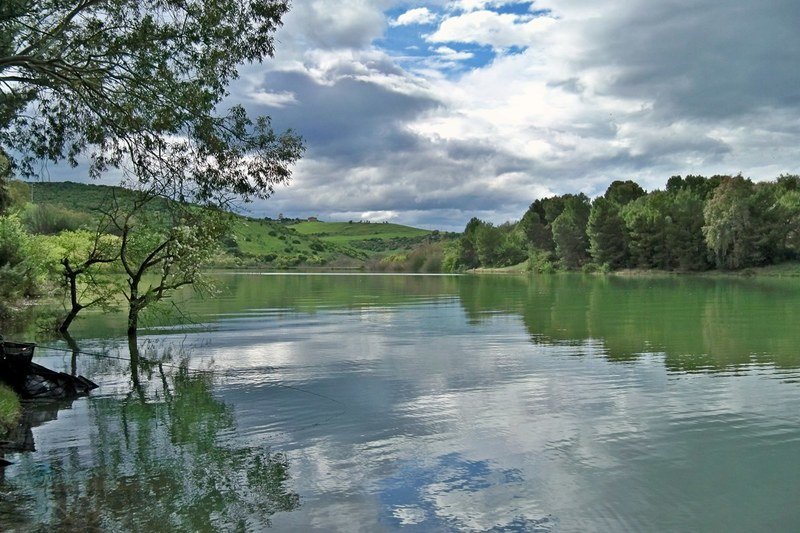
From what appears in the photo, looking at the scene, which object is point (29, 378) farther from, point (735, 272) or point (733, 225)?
point (735, 272)

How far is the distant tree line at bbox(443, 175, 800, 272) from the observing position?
328 ft

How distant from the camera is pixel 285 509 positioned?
8961 millimetres

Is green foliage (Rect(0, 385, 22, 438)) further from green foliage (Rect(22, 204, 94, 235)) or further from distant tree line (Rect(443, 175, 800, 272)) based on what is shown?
distant tree line (Rect(443, 175, 800, 272))

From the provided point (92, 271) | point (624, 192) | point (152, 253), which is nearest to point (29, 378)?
point (152, 253)

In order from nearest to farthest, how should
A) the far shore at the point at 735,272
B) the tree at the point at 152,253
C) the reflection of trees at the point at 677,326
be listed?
1. the reflection of trees at the point at 677,326
2. the tree at the point at 152,253
3. the far shore at the point at 735,272

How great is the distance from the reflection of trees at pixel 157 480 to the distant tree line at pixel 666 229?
340ft

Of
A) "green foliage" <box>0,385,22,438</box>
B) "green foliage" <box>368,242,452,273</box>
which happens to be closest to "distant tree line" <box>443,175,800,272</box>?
"green foliage" <box>368,242,452,273</box>

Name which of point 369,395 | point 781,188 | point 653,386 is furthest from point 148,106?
point 781,188

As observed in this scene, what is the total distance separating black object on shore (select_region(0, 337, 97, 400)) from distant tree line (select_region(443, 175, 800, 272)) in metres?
103

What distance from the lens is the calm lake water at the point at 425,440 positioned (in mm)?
8844

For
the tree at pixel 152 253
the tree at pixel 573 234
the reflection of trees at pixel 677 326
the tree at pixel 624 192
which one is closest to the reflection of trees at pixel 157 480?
the tree at pixel 152 253

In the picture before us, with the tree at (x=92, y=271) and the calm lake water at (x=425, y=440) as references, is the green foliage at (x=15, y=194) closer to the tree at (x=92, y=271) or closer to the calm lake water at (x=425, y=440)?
the tree at (x=92, y=271)

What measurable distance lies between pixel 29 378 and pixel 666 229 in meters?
112

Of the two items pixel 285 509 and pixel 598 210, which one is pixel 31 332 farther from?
pixel 598 210
